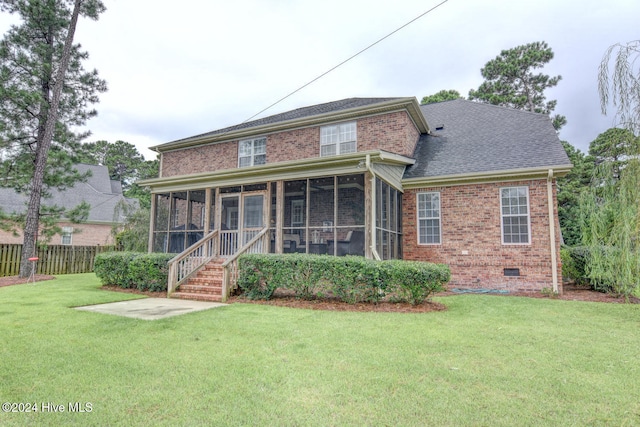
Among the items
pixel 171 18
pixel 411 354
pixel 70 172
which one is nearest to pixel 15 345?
pixel 411 354

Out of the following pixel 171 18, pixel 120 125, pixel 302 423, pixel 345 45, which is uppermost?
pixel 120 125

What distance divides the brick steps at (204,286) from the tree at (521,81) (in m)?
25.6

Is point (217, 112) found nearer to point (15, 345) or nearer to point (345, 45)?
point (345, 45)

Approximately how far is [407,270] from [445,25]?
659cm

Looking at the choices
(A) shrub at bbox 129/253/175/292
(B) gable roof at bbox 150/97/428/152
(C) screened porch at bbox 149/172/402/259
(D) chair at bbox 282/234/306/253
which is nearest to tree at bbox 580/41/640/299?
(C) screened porch at bbox 149/172/402/259

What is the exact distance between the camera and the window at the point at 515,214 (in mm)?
9914

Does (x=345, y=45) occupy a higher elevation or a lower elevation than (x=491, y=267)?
higher

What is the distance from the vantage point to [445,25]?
8.90 meters

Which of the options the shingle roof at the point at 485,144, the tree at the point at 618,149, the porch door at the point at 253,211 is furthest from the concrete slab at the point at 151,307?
the tree at the point at 618,149

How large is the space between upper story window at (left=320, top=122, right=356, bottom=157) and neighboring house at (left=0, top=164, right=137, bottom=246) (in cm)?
1271

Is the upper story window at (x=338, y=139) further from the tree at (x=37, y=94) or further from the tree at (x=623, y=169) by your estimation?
the tree at (x=37, y=94)

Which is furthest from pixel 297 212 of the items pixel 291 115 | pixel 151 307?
pixel 151 307

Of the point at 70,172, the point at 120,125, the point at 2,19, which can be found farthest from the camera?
the point at 120,125

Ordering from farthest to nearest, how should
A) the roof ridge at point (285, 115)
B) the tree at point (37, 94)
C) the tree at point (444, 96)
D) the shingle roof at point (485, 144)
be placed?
the tree at point (444, 96), the roof ridge at point (285, 115), the tree at point (37, 94), the shingle roof at point (485, 144)
